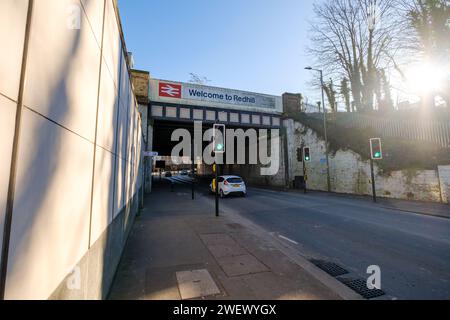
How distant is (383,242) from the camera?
5840 millimetres

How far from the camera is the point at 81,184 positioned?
7.16 ft

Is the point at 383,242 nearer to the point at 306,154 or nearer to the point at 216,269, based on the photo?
the point at 216,269

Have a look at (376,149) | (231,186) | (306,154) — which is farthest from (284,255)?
(306,154)

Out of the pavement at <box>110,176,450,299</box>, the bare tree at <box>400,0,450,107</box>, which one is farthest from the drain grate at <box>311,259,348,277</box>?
the bare tree at <box>400,0,450,107</box>

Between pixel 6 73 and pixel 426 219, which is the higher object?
pixel 6 73

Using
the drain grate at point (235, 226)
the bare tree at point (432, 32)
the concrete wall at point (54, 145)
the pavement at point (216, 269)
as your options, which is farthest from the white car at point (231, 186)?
the bare tree at point (432, 32)

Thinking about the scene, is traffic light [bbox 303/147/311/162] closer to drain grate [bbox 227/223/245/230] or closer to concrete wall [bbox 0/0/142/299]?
drain grate [bbox 227/223/245/230]

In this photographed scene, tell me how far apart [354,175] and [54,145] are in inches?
766

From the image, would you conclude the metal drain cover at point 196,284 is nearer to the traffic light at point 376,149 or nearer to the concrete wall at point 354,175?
the traffic light at point 376,149

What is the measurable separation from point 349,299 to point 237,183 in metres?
12.9

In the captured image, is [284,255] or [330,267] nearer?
[330,267]

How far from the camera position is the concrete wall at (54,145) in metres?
1.18
